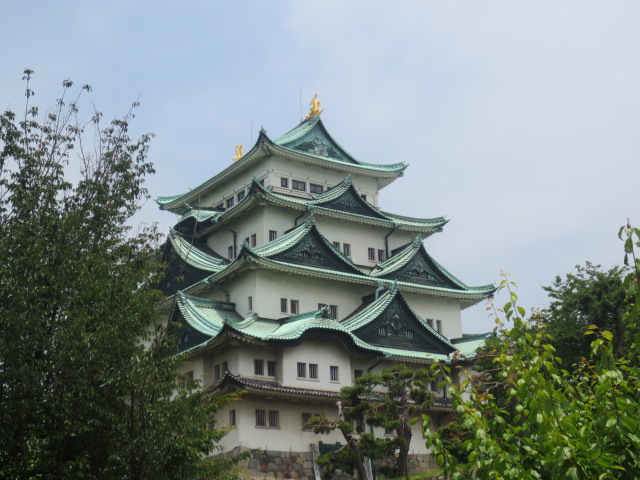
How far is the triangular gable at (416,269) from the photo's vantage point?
4452 centimetres

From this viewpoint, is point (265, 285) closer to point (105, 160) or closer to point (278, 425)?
point (278, 425)

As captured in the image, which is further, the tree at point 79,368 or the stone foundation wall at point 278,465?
the stone foundation wall at point 278,465

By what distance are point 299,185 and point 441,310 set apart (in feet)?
37.7

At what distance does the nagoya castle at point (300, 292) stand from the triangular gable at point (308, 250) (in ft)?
0.25

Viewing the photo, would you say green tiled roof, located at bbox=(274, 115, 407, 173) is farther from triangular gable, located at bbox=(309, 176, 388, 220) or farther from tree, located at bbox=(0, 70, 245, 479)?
tree, located at bbox=(0, 70, 245, 479)

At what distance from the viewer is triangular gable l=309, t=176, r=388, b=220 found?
4547 cm

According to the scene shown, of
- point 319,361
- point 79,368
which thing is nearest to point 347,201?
point 319,361

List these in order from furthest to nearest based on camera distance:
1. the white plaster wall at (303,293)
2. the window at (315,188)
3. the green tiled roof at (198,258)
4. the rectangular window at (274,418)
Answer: the window at (315,188), the green tiled roof at (198,258), the white plaster wall at (303,293), the rectangular window at (274,418)

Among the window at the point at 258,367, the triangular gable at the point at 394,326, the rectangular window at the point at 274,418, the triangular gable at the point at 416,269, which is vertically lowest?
the rectangular window at the point at 274,418

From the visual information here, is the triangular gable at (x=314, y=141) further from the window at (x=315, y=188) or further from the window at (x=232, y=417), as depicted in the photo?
the window at (x=232, y=417)

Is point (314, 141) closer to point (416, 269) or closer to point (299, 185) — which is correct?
point (299, 185)

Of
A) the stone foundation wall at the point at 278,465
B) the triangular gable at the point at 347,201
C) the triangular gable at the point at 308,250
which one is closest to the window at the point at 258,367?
the stone foundation wall at the point at 278,465

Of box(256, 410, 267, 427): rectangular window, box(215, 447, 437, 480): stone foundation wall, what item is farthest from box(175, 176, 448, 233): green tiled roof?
box(215, 447, 437, 480): stone foundation wall

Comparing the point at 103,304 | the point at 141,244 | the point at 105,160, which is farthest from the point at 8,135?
the point at 103,304
